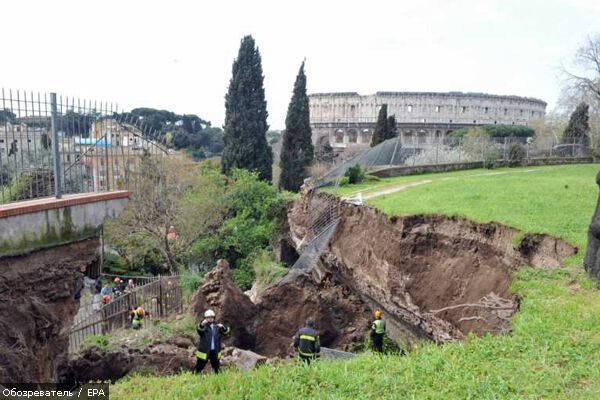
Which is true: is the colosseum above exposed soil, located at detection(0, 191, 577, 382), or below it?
above

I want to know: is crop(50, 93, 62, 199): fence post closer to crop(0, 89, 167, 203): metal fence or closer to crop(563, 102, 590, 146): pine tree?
crop(0, 89, 167, 203): metal fence

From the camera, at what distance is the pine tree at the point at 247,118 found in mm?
27703

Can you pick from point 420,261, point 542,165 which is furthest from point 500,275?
point 542,165

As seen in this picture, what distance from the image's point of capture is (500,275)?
31.8 feet

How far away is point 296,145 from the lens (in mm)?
30672

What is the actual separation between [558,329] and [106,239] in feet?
54.3

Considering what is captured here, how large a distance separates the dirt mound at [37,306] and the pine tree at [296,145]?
22.9m

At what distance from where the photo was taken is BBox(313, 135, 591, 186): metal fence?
→ 26453 millimetres

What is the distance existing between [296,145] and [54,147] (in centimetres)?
2402

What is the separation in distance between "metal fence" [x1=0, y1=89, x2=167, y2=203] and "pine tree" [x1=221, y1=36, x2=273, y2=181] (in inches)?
739

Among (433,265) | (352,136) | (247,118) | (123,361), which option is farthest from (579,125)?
(123,361)

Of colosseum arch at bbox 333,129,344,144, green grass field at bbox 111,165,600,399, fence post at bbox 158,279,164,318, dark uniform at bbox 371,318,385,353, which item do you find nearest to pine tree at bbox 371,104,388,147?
fence post at bbox 158,279,164,318

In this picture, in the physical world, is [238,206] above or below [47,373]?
above

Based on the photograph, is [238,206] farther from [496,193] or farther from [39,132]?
[39,132]
